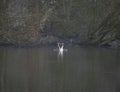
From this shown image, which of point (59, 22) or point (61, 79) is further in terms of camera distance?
point (59, 22)

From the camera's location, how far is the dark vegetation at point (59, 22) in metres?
46.0

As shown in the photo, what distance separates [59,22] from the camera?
70062 millimetres

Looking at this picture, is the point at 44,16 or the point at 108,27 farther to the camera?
the point at 44,16

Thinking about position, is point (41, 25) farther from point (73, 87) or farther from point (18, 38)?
point (73, 87)

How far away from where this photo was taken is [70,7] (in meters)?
64.0

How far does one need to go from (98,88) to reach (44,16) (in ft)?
149

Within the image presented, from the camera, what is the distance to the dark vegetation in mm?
46050

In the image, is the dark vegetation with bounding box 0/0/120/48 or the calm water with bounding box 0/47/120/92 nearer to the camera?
the calm water with bounding box 0/47/120/92

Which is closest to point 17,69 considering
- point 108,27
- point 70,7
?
point 108,27

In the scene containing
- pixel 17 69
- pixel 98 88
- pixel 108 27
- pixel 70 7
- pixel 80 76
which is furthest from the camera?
pixel 70 7

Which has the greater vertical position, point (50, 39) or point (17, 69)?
point (17, 69)

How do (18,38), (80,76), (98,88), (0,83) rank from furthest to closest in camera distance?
(18,38) → (80,76) → (0,83) → (98,88)

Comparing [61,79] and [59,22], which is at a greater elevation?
[61,79]

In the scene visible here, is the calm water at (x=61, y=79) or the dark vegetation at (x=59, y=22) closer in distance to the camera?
the calm water at (x=61, y=79)
